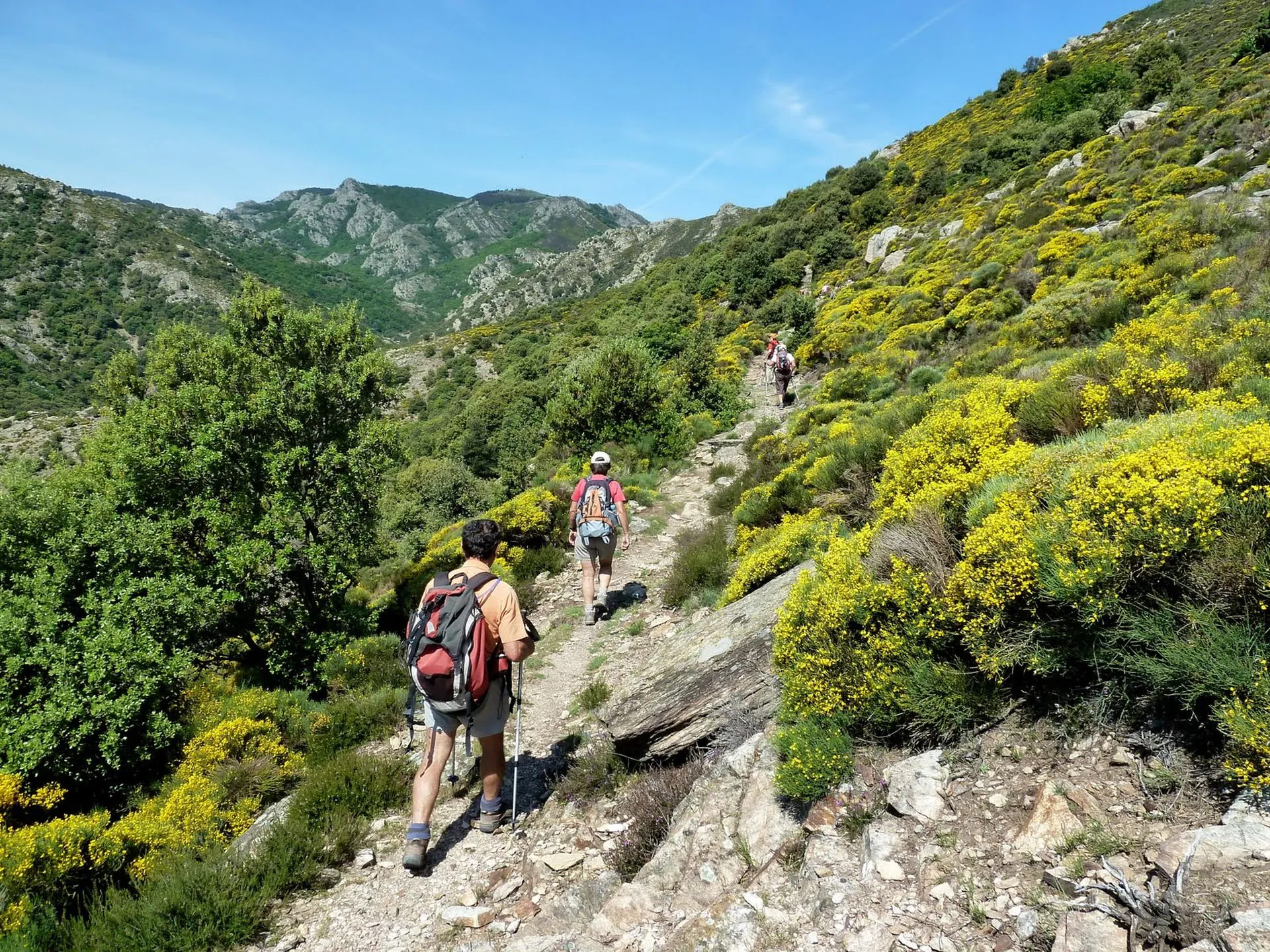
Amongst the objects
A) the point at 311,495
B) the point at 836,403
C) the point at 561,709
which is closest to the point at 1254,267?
the point at 836,403

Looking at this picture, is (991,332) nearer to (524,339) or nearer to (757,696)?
(757,696)

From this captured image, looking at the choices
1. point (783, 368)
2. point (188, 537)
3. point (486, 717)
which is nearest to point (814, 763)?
point (486, 717)

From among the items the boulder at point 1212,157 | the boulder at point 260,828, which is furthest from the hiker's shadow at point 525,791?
the boulder at point 1212,157

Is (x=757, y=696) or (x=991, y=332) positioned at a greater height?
(x=991, y=332)

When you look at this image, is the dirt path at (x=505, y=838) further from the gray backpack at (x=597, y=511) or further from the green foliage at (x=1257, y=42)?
the green foliage at (x=1257, y=42)

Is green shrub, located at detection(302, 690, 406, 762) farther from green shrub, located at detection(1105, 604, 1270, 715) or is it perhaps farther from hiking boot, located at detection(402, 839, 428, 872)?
green shrub, located at detection(1105, 604, 1270, 715)

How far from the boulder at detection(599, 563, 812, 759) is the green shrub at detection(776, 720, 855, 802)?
86 cm

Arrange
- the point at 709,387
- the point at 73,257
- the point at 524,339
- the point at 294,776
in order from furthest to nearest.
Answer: the point at 73,257 < the point at 524,339 < the point at 709,387 < the point at 294,776

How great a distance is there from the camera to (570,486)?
13789 millimetres

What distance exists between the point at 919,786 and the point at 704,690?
2.14 m

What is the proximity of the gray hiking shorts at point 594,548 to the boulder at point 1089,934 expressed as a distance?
6.29m

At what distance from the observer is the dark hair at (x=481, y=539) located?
477cm

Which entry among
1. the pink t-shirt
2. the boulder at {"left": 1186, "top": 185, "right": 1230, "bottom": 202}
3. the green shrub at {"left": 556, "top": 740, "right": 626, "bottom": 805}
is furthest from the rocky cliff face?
the green shrub at {"left": 556, "top": 740, "right": 626, "bottom": 805}

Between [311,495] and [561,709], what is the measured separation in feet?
21.7
